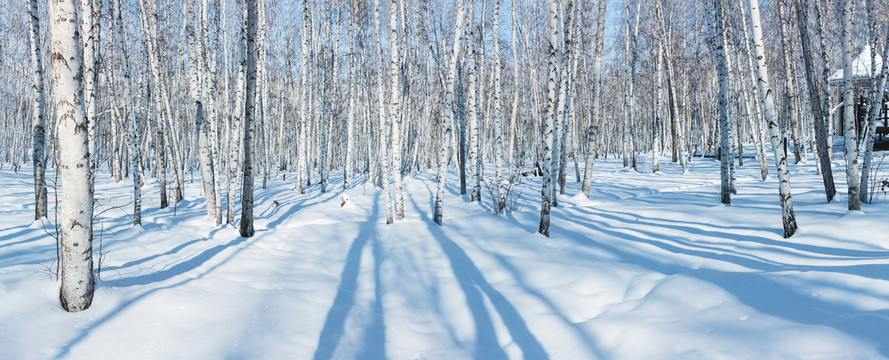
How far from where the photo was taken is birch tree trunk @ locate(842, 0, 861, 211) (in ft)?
22.4

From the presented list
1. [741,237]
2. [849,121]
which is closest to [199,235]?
[741,237]

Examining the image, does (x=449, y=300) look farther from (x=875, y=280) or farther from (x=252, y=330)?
(x=875, y=280)

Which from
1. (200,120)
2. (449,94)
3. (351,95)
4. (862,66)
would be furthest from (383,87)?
(862,66)

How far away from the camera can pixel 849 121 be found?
7.06m

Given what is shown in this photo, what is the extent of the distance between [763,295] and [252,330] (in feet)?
14.3

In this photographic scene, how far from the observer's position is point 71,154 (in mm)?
3336

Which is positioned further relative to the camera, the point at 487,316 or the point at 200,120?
the point at 200,120

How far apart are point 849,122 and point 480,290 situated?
7056mm

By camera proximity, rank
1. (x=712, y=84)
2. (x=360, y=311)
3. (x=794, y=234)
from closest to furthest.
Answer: (x=360, y=311) → (x=794, y=234) → (x=712, y=84)

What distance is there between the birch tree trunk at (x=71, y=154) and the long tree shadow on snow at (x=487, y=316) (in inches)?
130

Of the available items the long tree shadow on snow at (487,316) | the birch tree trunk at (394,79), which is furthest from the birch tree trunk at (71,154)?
the birch tree trunk at (394,79)

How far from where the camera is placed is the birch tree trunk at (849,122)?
684cm

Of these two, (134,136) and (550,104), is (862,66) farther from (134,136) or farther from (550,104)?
(134,136)

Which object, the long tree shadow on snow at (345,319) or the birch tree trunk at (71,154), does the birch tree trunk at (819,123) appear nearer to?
the long tree shadow on snow at (345,319)
